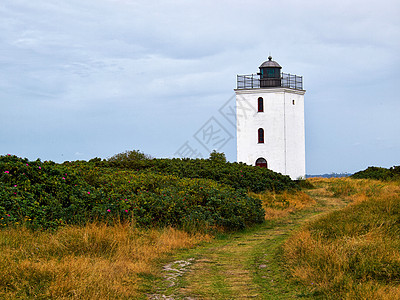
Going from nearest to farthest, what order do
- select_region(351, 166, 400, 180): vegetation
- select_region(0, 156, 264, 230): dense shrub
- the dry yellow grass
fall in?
select_region(0, 156, 264, 230): dense shrub, the dry yellow grass, select_region(351, 166, 400, 180): vegetation

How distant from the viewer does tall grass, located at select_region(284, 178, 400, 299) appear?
6371mm

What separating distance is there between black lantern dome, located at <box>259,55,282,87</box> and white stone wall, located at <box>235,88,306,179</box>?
1210 mm

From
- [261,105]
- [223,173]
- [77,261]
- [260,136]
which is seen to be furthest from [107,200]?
[261,105]

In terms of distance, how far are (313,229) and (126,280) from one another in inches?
188

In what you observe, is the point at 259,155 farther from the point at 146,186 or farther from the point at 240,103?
the point at 146,186

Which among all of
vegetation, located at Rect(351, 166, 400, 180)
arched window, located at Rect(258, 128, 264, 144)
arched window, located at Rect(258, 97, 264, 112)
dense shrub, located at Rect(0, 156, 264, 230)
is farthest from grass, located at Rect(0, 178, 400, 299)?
arched window, located at Rect(258, 97, 264, 112)

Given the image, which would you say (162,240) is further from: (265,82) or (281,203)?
(265,82)

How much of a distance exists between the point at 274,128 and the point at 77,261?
3179 centimetres

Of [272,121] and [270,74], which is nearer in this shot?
[272,121]

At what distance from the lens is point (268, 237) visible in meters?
12.0

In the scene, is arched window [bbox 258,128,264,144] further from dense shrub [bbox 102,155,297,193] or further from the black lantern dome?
dense shrub [bbox 102,155,297,193]

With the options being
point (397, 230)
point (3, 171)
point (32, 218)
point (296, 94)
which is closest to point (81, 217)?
point (32, 218)

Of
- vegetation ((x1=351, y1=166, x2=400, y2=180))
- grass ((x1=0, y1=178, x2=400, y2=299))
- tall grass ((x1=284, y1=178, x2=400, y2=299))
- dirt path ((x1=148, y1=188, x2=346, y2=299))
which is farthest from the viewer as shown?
vegetation ((x1=351, y1=166, x2=400, y2=180))

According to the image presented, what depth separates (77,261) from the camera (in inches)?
275
